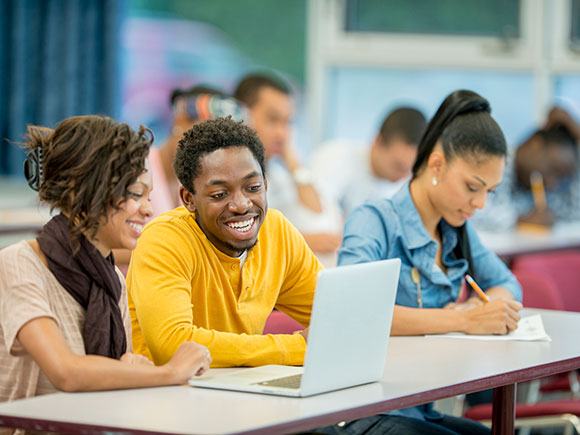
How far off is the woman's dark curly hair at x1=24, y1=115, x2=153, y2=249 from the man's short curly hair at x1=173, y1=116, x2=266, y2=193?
0.76 feet

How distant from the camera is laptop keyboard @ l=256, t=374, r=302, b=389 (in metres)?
1.56

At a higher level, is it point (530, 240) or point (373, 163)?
point (373, 163)

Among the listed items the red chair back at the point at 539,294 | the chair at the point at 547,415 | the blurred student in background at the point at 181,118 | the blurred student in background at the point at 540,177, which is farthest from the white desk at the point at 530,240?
the chair at the point at 547,415

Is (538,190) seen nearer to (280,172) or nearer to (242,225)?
(280,172)

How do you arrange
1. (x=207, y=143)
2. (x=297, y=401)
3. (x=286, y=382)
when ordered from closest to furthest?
(x=297, y=401)
(x=286, y=382)
(x=207, y=143)

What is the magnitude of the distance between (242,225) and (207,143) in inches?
7.2

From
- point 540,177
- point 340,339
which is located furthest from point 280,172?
point 340,339

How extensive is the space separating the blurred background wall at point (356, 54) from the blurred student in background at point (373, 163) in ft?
3.03

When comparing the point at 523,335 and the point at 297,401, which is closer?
the point at 297,401

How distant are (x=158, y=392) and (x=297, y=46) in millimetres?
4131

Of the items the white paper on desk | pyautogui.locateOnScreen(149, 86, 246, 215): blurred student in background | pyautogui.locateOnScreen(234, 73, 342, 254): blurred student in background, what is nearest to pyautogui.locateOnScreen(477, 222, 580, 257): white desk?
pyautogui.locateOnScreen(234, 73, 342, 254): blurred student in background

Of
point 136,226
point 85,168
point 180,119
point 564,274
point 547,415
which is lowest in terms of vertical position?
point 547,415

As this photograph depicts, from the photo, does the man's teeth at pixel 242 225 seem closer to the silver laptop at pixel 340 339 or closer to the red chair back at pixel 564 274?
the silver laptop at pixel 340 339

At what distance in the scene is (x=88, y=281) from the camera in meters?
1.61
